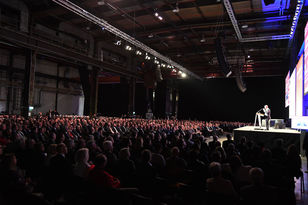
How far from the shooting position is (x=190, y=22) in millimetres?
12430

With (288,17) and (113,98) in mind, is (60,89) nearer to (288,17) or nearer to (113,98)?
(113,98)

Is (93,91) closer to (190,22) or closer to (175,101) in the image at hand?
(190,22)

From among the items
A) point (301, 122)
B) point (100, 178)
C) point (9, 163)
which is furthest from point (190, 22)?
point (9, 163)

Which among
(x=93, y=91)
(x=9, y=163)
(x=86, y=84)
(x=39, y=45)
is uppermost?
(x=39, y=45)

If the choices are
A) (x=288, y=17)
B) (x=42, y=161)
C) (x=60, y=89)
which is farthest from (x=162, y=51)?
(x=42, y=161)

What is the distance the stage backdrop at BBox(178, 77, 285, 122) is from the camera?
22.4m

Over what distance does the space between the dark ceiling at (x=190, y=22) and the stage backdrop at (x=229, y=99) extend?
14.4 feet

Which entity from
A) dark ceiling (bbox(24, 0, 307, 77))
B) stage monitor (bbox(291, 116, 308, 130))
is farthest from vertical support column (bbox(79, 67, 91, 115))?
stage monitor (bbox(291, 116, 308, 130))

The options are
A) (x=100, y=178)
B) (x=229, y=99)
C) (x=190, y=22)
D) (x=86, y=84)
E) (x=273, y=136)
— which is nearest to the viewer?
(x=100, y=178)

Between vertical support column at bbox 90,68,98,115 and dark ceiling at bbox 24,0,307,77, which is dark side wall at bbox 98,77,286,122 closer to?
vertical support column at bbox 90,68,98,115

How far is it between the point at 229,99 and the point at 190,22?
571 inches

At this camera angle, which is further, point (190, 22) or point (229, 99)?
point (229, 99)

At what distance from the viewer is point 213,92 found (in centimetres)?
2572

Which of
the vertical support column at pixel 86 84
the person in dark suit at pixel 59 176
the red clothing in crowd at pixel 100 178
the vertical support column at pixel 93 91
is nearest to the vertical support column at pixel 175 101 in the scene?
the vertical support column at pixel 86 84
